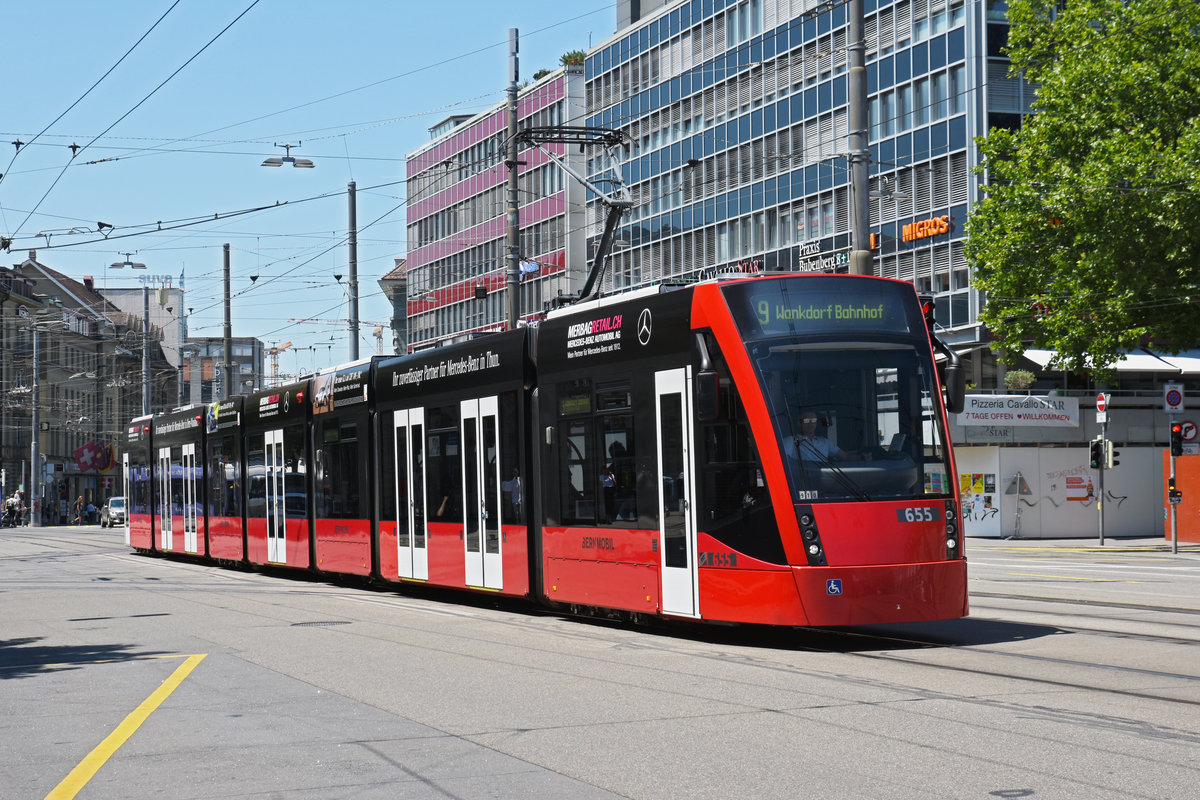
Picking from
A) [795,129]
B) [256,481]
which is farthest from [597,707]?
[795,129]

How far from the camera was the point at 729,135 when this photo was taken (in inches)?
2181

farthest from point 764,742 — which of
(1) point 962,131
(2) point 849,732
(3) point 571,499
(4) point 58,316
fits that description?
(4) point 58,316

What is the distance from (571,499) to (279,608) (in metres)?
5.07

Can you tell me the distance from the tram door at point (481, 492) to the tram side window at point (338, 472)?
12.6ft

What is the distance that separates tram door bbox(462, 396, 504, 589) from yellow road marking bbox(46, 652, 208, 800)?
493 centimetres

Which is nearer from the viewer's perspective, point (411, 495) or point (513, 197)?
point (411, 495)

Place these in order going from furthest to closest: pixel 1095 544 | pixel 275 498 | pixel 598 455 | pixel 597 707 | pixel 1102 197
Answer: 1. pixel 1095 544
2. pixel 1102 197
3. pixel 275 498
4. pixel 598 455
5. pixel 597 707

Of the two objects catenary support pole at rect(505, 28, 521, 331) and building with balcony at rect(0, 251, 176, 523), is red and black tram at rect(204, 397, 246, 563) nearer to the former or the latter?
catenary support pole at rect(505, 28, 521, 331)

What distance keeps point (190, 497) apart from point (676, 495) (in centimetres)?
2001

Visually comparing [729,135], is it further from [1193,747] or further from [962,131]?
[1193,747]

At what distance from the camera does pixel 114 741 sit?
8.58 metres

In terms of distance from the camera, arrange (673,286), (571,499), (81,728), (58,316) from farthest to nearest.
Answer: (58,316)
(571,499)
(673,286)
(81,728)

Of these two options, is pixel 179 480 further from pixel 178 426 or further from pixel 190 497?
pixel 178 426

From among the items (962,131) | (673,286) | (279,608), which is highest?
(962,131)
